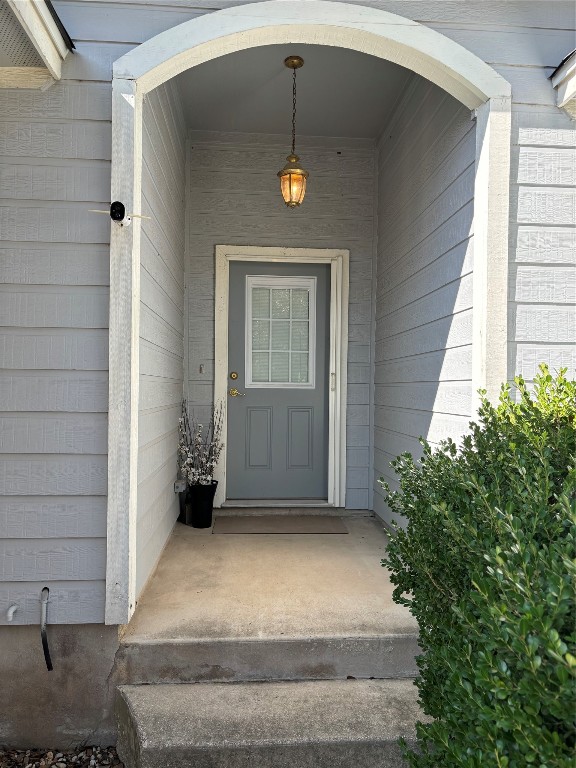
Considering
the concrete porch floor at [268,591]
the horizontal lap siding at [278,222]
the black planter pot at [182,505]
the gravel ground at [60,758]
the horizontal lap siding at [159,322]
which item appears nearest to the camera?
the gravel ground at [60,758]

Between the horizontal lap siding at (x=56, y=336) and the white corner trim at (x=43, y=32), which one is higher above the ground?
the white corner trim at (x=43, y=32)

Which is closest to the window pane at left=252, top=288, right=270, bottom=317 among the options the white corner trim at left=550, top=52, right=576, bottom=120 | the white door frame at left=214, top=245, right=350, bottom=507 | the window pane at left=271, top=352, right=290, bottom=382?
the white door frame at left=214, top=245, right=350, bottom=507

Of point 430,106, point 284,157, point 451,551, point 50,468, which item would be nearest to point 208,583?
point 50,468

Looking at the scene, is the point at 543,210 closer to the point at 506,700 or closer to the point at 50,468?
the point at 506,700

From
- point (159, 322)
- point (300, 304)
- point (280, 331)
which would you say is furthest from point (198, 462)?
point (300, 304)

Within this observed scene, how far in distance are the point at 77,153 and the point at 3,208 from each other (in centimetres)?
34

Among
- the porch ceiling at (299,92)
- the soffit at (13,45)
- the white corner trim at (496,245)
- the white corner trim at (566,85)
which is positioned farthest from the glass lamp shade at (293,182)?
the soffit at (13,45)

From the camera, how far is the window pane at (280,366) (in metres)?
4.09

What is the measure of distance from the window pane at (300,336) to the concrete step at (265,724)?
2.57m

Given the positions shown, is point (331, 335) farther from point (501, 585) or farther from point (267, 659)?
point (501, 585)

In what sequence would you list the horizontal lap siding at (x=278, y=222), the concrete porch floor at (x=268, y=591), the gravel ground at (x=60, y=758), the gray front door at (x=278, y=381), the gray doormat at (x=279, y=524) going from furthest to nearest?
the gray front door at (x=278, y=381) → the horizontal lap siding at (x=278, y=222) → the gray doormat at (x=279, y=524) → the concrete porch floor at (x=268, y=591) → the gravel ground at (x=60, y=758)

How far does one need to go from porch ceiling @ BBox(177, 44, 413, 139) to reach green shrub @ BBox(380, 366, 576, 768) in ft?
7.54

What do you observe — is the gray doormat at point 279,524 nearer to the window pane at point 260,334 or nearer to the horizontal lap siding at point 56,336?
the window pane at point 260,334

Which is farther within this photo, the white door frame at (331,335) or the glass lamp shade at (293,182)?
the white door frame at (331,335)
